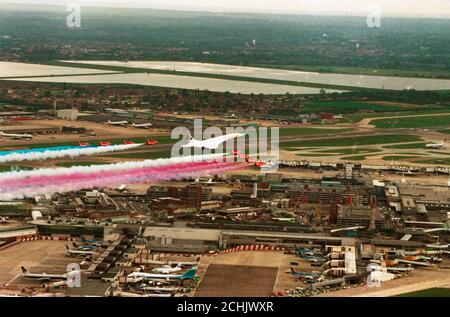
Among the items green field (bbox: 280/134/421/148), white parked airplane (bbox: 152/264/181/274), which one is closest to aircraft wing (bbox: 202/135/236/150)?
green field (bbox: 280/134/421/148)

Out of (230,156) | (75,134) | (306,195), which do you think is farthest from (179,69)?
(306,195)

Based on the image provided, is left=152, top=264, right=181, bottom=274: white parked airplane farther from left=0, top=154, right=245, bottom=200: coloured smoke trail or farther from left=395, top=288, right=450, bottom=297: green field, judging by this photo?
left=0, top=154, right=245, bottom=200: coloured smoke trail

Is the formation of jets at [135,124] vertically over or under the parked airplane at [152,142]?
over

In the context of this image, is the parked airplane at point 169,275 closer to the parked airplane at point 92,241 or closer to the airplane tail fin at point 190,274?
the airplane tail fin at point 190,274

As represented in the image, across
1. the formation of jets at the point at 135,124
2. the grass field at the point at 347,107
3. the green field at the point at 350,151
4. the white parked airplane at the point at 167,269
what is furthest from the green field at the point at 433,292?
the grass field at the point at 347,107

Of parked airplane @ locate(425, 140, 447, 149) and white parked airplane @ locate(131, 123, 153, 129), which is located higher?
white parked airplane @ locate(131, 123, 153, 129)

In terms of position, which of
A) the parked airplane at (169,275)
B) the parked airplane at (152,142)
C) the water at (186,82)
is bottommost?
the parked airplane at (169,275)
